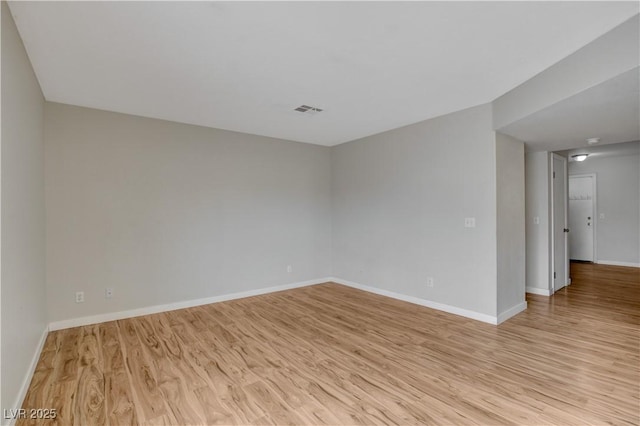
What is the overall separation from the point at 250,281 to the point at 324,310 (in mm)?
1375

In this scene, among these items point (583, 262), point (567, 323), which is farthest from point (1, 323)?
point (583, 262)

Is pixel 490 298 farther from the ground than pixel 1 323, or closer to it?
closer to it

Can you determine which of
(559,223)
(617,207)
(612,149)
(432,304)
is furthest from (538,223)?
(617,207)

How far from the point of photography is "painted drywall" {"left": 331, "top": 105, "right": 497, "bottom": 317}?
12.2 feet

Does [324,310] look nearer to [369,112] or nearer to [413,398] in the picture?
[413,398]

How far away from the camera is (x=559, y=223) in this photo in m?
5.14

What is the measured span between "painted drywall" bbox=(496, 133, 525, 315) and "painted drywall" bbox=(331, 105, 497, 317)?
13cm

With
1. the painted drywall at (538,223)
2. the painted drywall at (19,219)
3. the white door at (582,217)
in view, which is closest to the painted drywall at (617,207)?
the white door at (582,217)

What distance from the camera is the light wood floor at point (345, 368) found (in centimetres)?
205

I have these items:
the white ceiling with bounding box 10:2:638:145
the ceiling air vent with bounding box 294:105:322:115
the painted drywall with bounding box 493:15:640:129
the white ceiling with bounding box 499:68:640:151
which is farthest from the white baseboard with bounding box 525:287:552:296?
the ceiling air vent with bounding box 294:105:322:115

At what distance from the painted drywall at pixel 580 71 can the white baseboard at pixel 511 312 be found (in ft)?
7.25

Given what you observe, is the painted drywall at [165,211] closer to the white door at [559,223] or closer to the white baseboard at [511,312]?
the white baseboard at [511,312]

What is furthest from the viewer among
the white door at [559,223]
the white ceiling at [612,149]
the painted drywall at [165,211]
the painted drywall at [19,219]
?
the white ceiling at [612,149]

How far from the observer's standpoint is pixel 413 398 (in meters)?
2.19
